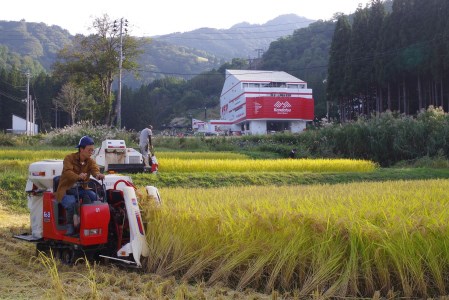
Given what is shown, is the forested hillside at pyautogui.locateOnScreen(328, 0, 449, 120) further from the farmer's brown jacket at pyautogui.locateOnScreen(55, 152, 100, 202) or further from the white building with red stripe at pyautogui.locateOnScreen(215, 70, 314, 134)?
the farmer's brown jacket at pyautogui.locateOnScreen(55, 152, 100, 202)

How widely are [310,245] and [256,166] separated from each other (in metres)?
12.8

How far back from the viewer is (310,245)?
482 cm

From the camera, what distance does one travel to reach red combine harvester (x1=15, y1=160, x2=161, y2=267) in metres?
5.72

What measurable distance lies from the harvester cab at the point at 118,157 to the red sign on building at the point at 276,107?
148 feet

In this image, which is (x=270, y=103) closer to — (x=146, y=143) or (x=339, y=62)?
(x=339, y=62)

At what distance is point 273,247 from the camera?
4.91m

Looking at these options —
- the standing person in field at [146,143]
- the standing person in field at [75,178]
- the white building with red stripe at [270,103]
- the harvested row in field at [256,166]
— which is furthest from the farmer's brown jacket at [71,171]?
the white building with red stripe at [270,103]

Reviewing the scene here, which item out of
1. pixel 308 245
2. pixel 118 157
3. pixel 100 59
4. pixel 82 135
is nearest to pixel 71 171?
pixel 308 245

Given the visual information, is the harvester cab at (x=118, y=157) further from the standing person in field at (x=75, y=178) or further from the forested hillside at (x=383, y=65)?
the forested hillside at (x=383, y=65)

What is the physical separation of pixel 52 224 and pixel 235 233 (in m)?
2.50

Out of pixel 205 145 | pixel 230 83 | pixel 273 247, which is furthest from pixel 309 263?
pixel 230 83

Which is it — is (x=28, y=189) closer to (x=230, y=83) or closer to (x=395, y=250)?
(x=395, y=250)

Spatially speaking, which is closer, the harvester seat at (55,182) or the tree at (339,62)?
the harvester seat at (55,182)

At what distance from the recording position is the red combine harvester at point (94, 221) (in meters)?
5.72
